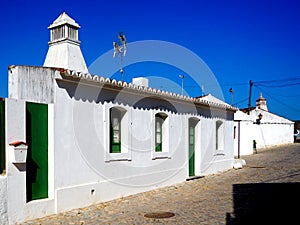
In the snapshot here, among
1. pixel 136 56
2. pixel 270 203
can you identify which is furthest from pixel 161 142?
pixel 270 203

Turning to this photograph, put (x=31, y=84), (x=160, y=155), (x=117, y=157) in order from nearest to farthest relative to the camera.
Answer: (x=31, y=84) < (x=117, y=157) < (x=160, y=155)

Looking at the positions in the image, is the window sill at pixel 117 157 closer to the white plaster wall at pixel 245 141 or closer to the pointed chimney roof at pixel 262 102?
the white plaster wall at pixel 245 141

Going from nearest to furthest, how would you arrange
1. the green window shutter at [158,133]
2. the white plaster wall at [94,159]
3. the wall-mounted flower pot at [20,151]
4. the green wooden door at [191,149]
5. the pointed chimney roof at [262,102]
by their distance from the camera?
the wall-mounted flower pot at [20,151] → the white plaster wall at [94,159] → the green window shutter at [158,133] → the green wooden door at [191,149] → the pointed chimney roof at [262,102]

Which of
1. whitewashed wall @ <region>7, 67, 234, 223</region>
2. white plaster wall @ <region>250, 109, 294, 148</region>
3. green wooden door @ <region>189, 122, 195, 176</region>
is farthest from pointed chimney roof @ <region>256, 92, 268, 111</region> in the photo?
whitewashed wall @ <region>7, 67, 234, 223</region>

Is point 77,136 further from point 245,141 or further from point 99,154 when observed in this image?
point 245,141

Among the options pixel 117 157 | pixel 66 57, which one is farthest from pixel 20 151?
pixel 66 57

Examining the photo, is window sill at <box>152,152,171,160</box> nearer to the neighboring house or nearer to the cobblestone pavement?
the cobblestone pavement

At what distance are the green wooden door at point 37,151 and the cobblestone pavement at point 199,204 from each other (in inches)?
26.3

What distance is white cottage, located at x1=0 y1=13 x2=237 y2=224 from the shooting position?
23.3 ft

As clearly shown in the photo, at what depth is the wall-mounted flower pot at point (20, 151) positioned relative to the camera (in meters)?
6.86

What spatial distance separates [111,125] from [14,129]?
11.2 ft

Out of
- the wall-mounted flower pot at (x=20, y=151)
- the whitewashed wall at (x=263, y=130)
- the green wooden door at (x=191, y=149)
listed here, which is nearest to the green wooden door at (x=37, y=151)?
the wall-mounted flower pot at (x=20, y=151)

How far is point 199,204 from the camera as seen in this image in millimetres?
9078

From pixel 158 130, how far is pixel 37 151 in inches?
217
